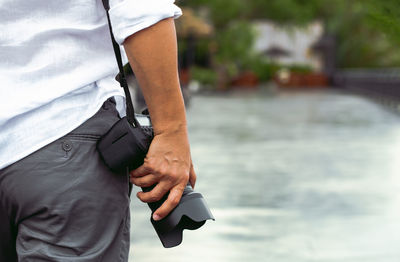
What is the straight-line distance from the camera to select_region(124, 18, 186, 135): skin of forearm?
165 cm

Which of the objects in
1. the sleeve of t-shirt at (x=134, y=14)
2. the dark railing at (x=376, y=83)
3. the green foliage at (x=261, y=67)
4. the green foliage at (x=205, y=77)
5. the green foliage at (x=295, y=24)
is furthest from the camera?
the green foliage at (x=261, y=67)

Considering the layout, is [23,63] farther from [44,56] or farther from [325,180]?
[325,180]

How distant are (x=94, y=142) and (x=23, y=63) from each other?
0.22m

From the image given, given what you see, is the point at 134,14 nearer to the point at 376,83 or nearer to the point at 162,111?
the point at 162,111

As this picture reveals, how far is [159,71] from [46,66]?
24 cm

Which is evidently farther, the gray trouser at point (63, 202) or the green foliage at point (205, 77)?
the green foliage at point (205, 77)

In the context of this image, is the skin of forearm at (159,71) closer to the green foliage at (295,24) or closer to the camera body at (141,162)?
the camera body at (141,162)

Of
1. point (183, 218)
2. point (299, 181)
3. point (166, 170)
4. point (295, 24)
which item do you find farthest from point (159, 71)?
point (295, 24)

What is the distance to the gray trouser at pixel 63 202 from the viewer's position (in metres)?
1.64

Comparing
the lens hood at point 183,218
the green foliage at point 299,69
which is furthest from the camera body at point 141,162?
the green foliage at point 299,69

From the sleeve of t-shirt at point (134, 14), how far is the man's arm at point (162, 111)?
0.02 meters

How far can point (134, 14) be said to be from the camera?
1637 millimetres

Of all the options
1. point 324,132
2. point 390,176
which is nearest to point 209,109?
point 324,132

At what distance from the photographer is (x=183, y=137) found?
5.71 ft
